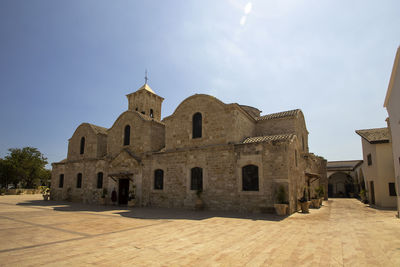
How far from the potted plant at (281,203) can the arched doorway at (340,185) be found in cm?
2595

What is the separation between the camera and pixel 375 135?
17.1m

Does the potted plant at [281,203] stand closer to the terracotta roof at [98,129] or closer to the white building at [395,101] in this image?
the white building at [395,101]

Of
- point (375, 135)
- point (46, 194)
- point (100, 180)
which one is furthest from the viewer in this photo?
point (46, 194)

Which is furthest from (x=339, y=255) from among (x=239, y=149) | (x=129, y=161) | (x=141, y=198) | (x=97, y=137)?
(x=97, y=137)

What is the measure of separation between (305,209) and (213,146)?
5997 mm

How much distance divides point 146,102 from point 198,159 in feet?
39.0

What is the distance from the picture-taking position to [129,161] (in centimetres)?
1778

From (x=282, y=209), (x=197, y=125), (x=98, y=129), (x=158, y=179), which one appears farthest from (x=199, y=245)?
(x=98, y=129)

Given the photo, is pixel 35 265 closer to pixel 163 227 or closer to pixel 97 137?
pixel 163 227

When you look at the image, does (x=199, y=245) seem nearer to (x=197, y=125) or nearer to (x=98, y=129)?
(x=197, y=125)

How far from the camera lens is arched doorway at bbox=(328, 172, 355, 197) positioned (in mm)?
32156

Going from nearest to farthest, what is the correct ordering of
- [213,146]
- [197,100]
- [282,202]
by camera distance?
1. [282,202]
2. [213,146]
3. [197,100]

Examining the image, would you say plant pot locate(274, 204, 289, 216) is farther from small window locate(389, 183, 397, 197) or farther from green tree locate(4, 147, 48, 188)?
green tree locate(4, 147, 48, 188)

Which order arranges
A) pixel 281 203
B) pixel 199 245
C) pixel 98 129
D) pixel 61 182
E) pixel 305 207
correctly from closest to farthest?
pixel 199 245
pixel 281 203
pixel 305 207
pixel 98 129
pixel 61 182
